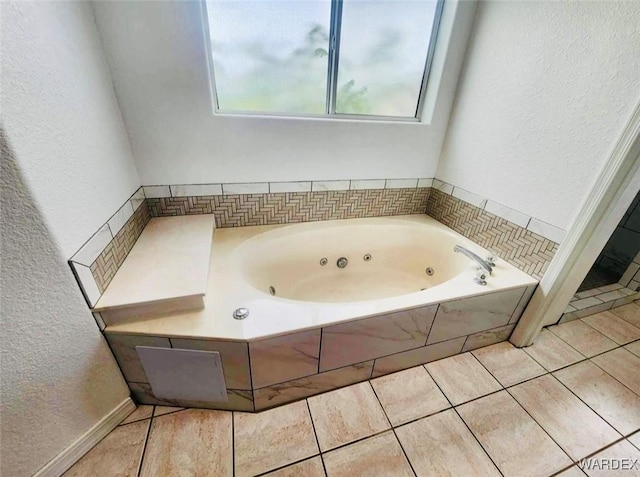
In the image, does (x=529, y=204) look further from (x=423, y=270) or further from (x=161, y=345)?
(x=161, y=345)

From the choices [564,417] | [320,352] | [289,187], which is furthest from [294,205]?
→ [564,417]

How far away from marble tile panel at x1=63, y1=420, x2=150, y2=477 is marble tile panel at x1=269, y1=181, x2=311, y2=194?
1.34 metres

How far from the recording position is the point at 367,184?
6.04 ft

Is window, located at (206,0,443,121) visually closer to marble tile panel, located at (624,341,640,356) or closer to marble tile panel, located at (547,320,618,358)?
marble tile panel, located at (547,320,618,358)

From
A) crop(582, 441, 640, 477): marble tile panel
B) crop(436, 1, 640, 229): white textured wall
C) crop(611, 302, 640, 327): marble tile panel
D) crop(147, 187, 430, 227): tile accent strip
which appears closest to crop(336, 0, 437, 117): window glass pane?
crop(436, 1, 640, 229): white textured wall

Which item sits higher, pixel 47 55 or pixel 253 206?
pixel 47 55

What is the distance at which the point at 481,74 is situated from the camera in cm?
151

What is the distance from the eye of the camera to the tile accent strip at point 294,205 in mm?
1584

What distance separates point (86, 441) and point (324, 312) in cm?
102

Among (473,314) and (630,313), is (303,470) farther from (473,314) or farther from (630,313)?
(630,313)

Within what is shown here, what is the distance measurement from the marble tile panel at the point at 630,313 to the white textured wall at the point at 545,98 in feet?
4.11

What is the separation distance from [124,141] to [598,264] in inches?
141

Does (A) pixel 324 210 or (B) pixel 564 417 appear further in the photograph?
(A) pixel 324 210

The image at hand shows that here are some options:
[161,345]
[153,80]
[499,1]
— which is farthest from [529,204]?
[153,80]
